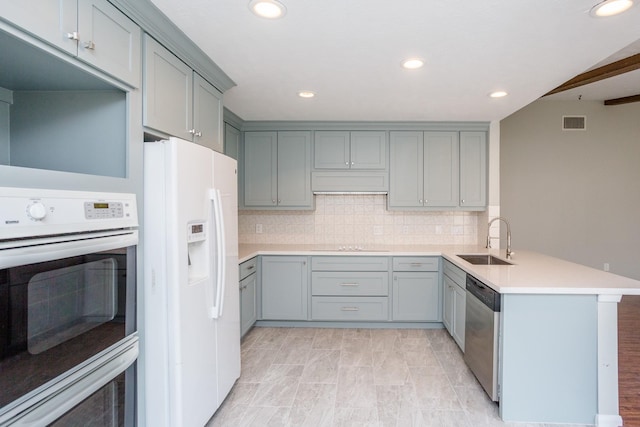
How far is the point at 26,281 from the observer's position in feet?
3.32

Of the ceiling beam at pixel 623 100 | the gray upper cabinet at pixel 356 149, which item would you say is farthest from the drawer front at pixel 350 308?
the ceiling beam at pixel 623 100

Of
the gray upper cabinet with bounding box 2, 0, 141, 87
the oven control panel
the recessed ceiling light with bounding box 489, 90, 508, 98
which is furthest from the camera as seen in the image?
the recessed ceiling light with bounding box 489, 90, 508, 98

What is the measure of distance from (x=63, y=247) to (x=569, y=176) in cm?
597

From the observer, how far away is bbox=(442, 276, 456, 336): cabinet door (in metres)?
3.28

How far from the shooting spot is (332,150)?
13.0 feet

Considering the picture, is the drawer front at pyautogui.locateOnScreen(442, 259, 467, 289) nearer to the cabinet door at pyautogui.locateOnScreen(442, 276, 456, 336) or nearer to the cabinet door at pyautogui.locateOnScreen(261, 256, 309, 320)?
the cabinet door at pyautogui.locateOnScreen(442, 276, 456, 336)

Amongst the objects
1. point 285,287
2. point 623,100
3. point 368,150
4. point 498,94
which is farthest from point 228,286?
point 623,100

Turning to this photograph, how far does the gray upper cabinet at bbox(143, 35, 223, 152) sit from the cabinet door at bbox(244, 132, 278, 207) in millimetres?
1439

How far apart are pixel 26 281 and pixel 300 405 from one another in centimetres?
189

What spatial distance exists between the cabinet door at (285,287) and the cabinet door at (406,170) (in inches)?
52.6

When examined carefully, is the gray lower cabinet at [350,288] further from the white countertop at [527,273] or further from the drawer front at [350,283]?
the white countertop at [527,273]

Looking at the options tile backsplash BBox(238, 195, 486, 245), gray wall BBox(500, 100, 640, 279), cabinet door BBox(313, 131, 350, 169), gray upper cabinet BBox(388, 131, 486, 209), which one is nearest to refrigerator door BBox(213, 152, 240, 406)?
cabinet door BBox(313, 131, 350, 169)

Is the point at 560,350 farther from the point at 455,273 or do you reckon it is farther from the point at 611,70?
the point at 611,70

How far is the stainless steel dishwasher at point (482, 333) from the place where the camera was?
2.20 meters
